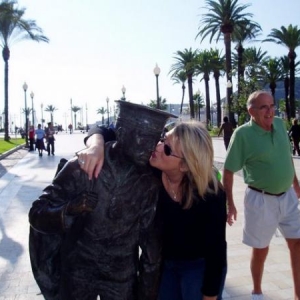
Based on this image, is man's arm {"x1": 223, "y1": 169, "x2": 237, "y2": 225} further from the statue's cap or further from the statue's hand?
the statue's hand

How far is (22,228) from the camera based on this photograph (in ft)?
21.2

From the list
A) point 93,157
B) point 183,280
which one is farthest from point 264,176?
point 93,157

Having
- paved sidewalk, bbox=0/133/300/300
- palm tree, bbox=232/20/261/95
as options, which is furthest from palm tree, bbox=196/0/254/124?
paved sidewalk, bbox=0/133/300/300

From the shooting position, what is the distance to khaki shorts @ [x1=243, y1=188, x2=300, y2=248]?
348 cm

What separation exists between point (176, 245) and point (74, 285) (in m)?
0.59

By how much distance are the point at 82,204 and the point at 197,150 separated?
2.06ft

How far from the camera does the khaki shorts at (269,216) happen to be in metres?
3.48

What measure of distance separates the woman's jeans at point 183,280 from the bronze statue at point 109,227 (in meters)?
0.32

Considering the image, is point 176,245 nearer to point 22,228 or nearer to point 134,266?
point 134,266

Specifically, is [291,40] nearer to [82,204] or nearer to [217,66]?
[217,66]

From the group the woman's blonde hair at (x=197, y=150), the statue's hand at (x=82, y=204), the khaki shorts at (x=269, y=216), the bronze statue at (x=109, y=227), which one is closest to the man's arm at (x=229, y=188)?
the khaki shorts at (x=269, y=216)

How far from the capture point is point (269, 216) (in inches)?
137

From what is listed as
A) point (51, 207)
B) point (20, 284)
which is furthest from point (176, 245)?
point (20, 284)

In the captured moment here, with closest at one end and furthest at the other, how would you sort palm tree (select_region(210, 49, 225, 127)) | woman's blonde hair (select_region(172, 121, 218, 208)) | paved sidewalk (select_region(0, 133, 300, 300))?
woman's blonde hair (select_region(172, 121, 218, 208)) → paved sidewalk (select_region(0, 133, 300, 300)) → palm tree (select_region(210, 49, 225, 127))
